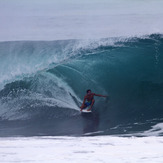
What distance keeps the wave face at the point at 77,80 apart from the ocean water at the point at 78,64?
0.01 m

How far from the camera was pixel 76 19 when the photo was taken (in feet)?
13.1

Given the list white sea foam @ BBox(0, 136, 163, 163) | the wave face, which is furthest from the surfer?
white sea foam @ BBox(0, 136, 163, 163)

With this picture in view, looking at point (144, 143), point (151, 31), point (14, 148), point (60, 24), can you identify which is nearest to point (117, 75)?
point (151, 31)

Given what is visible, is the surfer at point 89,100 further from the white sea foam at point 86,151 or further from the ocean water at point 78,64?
the white sea foam at point 86,151

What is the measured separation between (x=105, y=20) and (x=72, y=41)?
61 centimetres

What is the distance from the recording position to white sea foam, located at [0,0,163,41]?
13.0 ft

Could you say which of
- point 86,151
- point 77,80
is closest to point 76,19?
point 77,80

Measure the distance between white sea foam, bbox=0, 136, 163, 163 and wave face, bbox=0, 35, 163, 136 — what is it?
3.85 feet

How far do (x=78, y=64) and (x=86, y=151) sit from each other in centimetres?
234

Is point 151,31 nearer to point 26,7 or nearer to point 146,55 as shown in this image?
point 146,55

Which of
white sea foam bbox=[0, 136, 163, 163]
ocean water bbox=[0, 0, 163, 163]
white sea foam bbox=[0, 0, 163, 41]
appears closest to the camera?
white sea foam bbox=[0, 136, 163, 163]

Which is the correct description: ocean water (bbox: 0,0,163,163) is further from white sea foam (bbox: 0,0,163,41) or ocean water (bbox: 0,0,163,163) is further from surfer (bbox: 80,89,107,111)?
surfer (bbox: 80,89,107,111)

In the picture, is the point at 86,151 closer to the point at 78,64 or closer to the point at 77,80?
the point at 77,80

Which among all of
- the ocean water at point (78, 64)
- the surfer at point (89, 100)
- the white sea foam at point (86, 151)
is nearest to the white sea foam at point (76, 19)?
the ocean water at point (78, 64)
